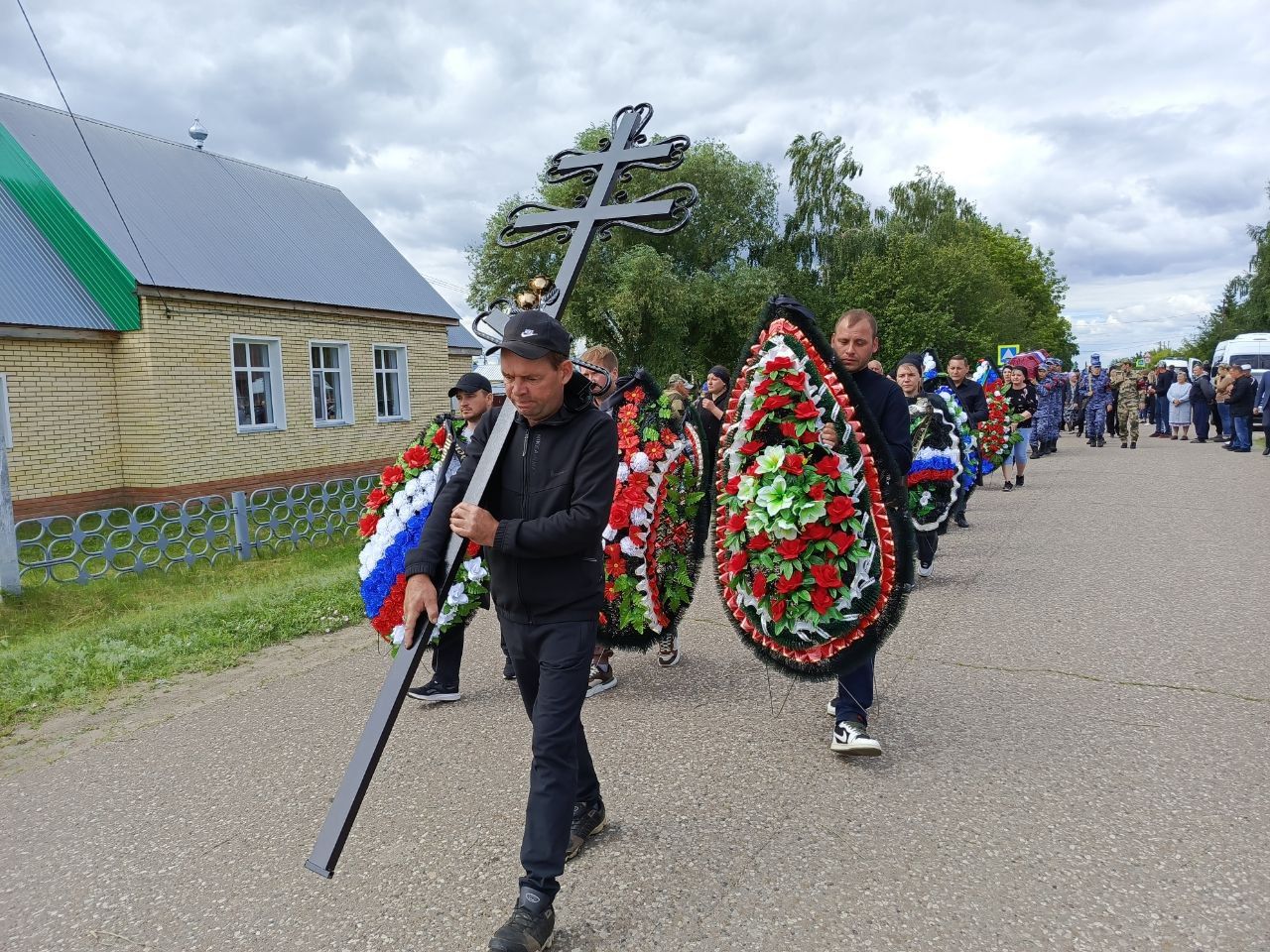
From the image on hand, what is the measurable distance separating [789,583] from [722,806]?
106cm

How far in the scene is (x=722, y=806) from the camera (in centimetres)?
356

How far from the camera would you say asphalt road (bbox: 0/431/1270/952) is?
2816mm

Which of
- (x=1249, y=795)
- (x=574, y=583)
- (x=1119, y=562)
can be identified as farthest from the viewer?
(x=1119, y=562)

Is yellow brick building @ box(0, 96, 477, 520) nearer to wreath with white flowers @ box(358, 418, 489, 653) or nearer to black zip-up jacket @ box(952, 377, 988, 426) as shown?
wreath with white flowers @ box(358, 418, 489, 653)

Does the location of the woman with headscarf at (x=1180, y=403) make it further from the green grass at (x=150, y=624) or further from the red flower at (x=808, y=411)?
the red flower at (x=808, y=411)

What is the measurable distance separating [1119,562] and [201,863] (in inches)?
299

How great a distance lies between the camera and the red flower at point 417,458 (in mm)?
5113

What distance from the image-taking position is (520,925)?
2590 mm

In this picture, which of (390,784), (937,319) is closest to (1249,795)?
(390,784)

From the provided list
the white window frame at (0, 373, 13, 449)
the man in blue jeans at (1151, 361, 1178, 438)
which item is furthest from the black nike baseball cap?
the man in blue jeans at (1151, 361, 1178, 438)

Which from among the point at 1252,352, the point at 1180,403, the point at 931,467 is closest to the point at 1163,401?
the point at 1180,403

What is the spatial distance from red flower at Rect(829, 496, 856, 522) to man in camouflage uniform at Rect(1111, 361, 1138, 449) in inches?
753

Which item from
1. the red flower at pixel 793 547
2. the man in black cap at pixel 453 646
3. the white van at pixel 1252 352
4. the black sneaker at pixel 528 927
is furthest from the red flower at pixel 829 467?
the white van at pixel 1252 352

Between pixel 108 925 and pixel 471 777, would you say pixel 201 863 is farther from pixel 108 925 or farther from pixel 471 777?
pixel 471 777
